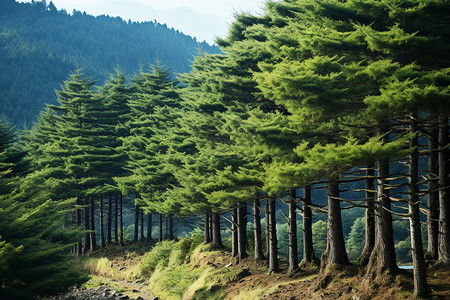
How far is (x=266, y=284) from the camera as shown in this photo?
56.2 feet

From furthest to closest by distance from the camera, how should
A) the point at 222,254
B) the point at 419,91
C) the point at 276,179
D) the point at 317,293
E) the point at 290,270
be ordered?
the point at 222,254, the point at 290,270, the point at 317,293, the point at 276,179, the point at 419,91

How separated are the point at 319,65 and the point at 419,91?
9.14ft

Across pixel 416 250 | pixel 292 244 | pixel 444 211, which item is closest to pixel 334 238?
pixel 292 244

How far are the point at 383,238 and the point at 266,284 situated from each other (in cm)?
589

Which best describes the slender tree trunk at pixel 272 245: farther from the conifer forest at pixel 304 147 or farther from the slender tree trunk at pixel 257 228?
the slender tree trunk at pixel 257 228

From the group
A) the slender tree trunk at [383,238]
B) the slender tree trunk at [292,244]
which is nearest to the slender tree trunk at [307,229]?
the slender tree trunk at [292,244]

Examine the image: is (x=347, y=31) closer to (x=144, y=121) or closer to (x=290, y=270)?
(x=290, y=270)

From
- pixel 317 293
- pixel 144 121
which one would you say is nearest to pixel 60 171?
pixel 144 121

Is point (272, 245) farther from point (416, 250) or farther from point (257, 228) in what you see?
point (416, 250)

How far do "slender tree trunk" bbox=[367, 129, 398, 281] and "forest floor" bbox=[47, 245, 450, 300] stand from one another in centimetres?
36

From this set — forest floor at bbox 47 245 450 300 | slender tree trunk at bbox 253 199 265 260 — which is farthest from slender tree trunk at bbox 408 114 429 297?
slender tree trunk at bbox 253 199 265 260

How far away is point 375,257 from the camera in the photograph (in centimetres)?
1301

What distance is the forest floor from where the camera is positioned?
12.1 m

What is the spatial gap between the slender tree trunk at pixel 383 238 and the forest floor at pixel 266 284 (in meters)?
0.36
